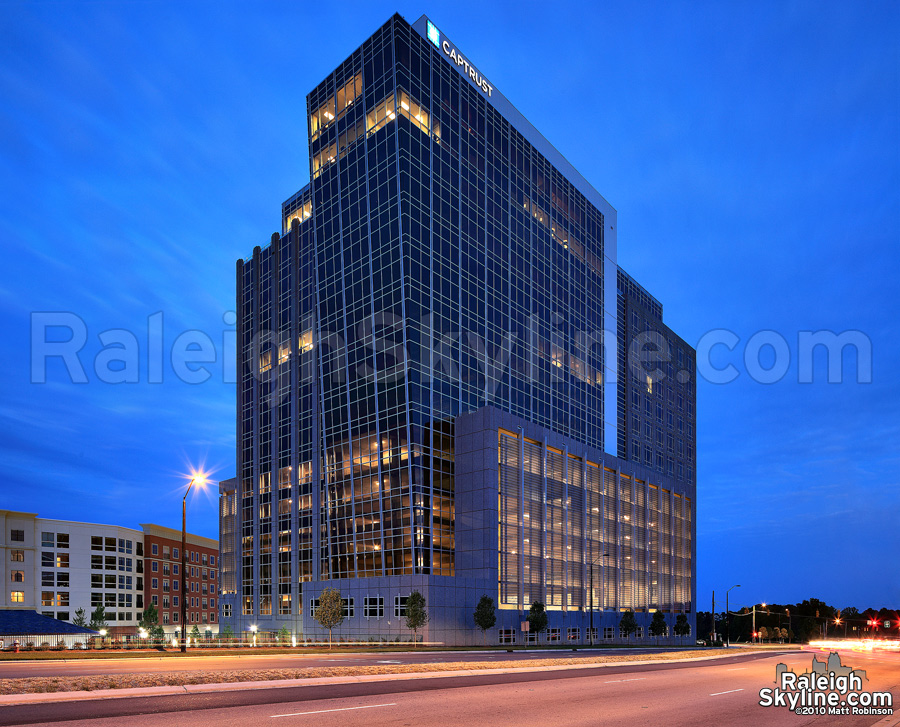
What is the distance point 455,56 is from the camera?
272 feet

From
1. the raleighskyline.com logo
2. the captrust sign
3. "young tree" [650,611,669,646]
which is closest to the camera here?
the raleighskyline.com logo

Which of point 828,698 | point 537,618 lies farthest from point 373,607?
point 828,698

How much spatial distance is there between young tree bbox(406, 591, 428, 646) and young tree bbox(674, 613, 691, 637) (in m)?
55.4

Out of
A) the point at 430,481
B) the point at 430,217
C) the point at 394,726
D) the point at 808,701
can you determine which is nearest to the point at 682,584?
the point at 430,481

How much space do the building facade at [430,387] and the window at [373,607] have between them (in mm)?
172

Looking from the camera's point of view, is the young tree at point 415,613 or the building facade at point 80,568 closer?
the young tree at point 415,613

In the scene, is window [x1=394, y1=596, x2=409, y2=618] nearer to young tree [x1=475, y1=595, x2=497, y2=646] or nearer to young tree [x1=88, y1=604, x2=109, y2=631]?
young tree [x1=475, y1=595, x2=497, y2=646]

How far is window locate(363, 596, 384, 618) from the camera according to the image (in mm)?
66375

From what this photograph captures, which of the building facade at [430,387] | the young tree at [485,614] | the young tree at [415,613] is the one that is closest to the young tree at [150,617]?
the building facade at [430,387]

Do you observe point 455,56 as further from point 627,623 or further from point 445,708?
point 445,708

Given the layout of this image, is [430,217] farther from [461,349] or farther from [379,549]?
[379,549]

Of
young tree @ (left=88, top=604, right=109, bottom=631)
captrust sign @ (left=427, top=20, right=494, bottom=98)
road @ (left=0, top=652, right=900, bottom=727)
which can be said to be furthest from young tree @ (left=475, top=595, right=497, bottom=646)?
young tree @ (left=88, top=604, right=109, bottom=631)

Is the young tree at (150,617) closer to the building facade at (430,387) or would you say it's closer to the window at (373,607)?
the building facade at (430,387)

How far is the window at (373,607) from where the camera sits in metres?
66.4
